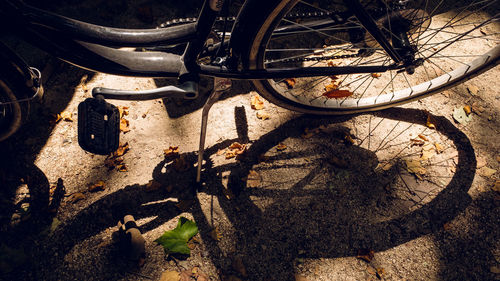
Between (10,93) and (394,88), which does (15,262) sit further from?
(394,88)

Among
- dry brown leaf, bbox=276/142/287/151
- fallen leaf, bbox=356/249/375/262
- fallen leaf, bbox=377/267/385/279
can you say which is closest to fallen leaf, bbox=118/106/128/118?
dry brown leaf, bbox=276/142/287/151

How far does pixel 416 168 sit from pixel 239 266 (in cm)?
152

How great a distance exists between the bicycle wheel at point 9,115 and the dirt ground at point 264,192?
30cm

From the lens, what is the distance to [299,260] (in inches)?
73.3

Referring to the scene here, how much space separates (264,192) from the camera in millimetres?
2105

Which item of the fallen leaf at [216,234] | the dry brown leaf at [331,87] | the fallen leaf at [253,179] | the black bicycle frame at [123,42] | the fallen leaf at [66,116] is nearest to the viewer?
the black bicycle frame at [123,42]

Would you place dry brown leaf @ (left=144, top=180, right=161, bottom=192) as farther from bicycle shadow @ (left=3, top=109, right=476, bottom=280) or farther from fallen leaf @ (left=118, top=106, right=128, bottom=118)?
fallen leaf @ (left=118, top=106, right=128, bottom=118)

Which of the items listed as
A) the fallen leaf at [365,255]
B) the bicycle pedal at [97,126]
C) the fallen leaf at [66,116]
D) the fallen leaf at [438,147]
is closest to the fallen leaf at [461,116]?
the fallen leaf at [438,147]

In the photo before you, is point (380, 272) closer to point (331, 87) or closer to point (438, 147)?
point (438, 147)

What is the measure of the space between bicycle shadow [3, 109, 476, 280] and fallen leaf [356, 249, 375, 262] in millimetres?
34

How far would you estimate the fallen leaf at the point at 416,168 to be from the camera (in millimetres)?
2186

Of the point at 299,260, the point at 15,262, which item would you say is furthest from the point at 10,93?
the point at 299,260

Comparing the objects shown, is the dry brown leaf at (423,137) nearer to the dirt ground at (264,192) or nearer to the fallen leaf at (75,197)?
the dirt ground at (264,192)

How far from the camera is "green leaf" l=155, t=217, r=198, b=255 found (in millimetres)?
1839
